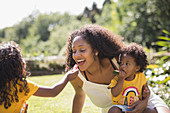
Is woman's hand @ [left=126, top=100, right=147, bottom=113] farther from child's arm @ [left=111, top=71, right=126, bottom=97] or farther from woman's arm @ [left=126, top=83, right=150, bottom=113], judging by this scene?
child's arm @ [left=111, top=71, right=126, bottom=97]

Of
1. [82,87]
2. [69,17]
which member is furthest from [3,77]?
[69,17]

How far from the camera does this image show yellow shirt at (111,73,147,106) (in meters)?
2.68

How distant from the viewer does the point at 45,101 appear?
496cm

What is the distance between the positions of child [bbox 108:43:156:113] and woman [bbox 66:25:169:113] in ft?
0.79

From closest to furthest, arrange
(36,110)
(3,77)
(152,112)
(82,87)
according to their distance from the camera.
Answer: (3,77) → (152,112) → (82,87) → (36,110)

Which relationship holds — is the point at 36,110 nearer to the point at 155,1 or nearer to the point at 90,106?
the point at 90,106

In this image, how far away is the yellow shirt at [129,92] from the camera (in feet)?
8.78

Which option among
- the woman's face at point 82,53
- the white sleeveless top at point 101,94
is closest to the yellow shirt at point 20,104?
the woman's face at point 82,53

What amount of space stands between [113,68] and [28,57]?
396 inches

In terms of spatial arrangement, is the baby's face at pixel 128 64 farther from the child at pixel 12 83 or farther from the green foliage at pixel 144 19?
the green foliage at pixel 144 19

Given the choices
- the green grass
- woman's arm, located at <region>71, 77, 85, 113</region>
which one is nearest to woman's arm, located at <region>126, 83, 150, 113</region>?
woman's arm, located at <region>71, 77, 85, 113</region>

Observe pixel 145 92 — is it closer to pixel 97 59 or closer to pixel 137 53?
pixel 137 53

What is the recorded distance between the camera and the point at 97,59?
120 inches

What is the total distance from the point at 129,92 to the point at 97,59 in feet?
2.20
